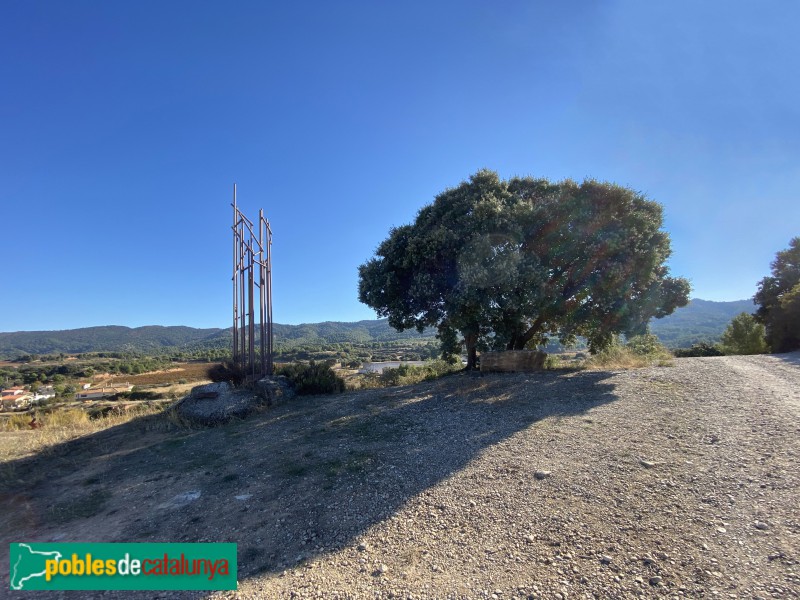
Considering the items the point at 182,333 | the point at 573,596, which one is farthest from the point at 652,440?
the point at 182,333

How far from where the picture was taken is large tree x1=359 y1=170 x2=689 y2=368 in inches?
416

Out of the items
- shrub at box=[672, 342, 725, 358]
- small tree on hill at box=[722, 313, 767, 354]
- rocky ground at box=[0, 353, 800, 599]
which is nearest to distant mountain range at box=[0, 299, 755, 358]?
small tree on hill at box=[722, 313, 767, 354]

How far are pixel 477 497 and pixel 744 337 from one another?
93.7 feet

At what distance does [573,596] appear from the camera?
2844 mm

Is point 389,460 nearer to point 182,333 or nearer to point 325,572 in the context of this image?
point 325,572

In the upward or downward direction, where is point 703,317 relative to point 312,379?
upward

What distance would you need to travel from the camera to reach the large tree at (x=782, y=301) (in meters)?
19.6

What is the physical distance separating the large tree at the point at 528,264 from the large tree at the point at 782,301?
1267 centimetres

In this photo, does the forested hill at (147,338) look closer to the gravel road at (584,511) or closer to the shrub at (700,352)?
the shrub at (700,352)

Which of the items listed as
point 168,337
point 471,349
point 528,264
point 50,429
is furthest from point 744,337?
point 168,337

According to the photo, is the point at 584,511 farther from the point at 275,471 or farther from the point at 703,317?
the point at 703,317

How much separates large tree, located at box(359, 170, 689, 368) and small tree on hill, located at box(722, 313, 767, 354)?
643 inches

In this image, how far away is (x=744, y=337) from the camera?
24.4m

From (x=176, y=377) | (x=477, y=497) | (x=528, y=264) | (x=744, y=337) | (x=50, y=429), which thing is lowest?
(x=176, y=377)
